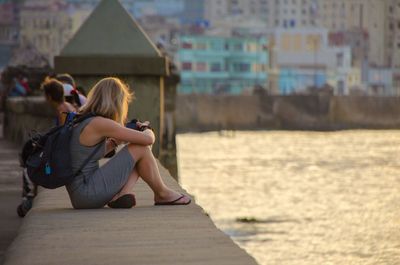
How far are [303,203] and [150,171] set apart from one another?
1946cm

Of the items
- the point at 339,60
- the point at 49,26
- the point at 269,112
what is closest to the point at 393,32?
the point at 339,60

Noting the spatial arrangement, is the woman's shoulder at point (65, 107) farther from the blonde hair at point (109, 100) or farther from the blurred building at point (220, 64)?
the blurred building at point (220, 64)

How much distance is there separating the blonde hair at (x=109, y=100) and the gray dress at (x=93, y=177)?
73 mm

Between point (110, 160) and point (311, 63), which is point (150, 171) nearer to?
point (110, 160)

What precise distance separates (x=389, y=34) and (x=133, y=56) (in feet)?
492

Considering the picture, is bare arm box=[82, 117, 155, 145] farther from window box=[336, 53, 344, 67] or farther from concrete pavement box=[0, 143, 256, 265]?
window box=[336, 53, 344, 67]

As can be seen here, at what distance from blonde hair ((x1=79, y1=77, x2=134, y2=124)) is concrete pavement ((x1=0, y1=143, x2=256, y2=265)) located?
44cm

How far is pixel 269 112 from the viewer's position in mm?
104375

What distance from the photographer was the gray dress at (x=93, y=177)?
671 cm

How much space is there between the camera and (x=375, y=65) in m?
154

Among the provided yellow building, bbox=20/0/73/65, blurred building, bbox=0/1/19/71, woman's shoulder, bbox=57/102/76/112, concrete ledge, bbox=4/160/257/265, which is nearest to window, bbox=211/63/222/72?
yellow building, bbox=20/0/73/65

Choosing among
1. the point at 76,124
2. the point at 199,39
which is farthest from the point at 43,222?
the point at 199,39

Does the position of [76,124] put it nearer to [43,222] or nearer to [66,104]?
[43,222]

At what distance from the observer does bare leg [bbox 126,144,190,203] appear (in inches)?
268
